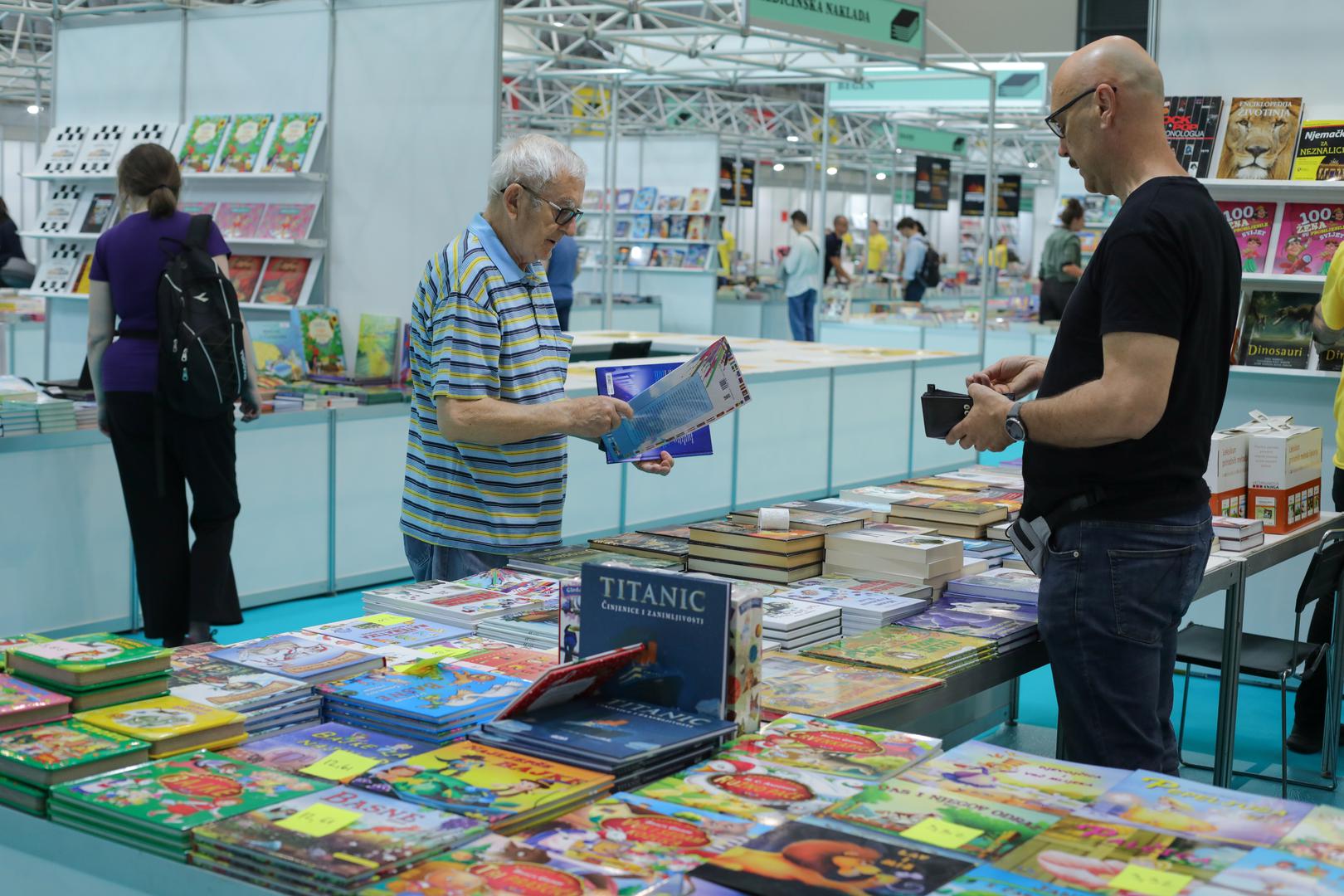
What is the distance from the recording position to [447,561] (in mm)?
3062

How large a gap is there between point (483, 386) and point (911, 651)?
3.20ft

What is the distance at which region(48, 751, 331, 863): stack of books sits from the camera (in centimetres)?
156

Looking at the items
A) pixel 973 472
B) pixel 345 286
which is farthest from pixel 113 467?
pixel 973 472

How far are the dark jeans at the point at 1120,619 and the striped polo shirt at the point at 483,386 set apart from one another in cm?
110

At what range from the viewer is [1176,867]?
4.89 feet

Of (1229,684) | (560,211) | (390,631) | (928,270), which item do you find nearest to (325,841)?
(390,631)

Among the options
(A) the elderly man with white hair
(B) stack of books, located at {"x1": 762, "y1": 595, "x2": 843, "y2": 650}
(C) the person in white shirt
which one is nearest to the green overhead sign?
(A) the elderly man with white hair

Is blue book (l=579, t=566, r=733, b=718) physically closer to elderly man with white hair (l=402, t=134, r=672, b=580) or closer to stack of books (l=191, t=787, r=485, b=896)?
stack of books (l=191, t=787, r=485, b=896)

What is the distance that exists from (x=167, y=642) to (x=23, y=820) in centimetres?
335

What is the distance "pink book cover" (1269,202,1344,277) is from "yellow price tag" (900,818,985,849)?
4134mm

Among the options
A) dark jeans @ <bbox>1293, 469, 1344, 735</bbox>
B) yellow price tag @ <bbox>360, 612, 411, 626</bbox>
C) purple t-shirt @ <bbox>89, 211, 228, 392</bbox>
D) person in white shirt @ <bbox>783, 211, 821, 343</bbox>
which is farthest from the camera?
person in white shirt @ <bbox>783, 211, 821, 343</bbox>

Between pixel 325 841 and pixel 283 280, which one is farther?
pixel 283 280

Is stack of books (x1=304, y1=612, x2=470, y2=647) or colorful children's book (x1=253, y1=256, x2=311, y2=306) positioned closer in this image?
stack of books (x1=304, y1=612, x2=470, y2=647)

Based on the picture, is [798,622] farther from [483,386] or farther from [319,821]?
[319,821]
